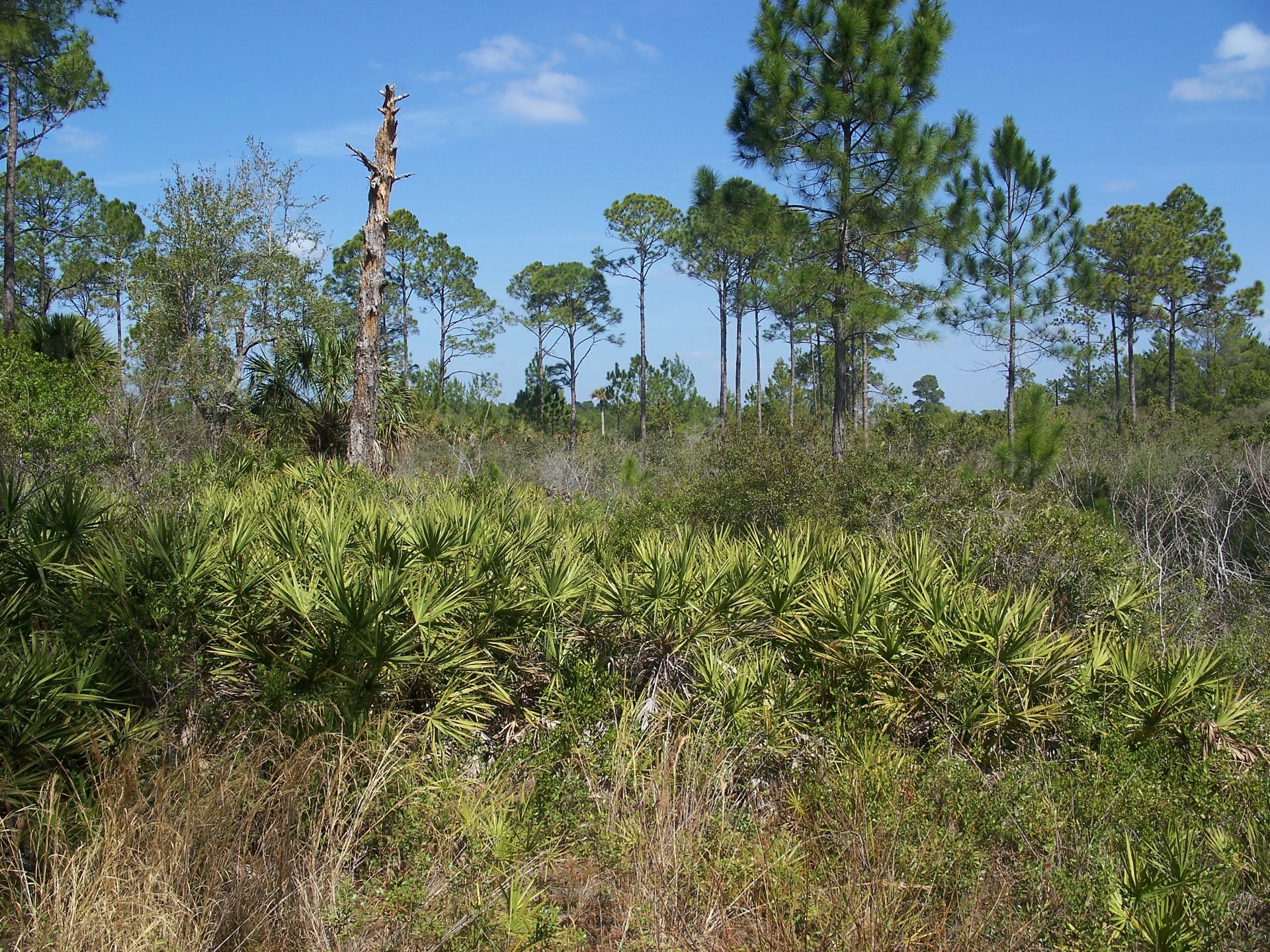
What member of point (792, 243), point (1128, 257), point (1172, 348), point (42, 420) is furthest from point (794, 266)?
point (1172, 348)

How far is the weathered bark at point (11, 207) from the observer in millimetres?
18536

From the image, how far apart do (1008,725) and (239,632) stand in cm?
478

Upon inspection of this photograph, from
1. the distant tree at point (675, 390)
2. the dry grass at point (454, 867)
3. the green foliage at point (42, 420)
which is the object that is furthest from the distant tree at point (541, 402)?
the dry grass at point (454, 867)

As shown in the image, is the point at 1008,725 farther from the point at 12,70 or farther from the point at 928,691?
the point at 12,70

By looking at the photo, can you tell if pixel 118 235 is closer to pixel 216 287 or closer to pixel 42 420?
pixel 216 287

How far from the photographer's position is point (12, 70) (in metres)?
19.5

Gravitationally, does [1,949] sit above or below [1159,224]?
below

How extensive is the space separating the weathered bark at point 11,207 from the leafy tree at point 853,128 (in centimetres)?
1547

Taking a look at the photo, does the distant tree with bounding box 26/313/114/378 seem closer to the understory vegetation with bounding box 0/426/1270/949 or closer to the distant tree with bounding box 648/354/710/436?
the understory vegetation with bounding box 0/426/1270/949

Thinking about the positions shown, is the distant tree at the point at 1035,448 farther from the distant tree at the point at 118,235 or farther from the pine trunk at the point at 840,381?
the distant tree at the point at 118,235

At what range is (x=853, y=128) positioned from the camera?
1634cm

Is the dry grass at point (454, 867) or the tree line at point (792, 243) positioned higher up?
the tree line at point (792, 243)

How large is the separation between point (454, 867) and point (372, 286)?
31.7 ft

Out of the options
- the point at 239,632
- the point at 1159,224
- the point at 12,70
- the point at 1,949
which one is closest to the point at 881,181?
the point at 239,632
